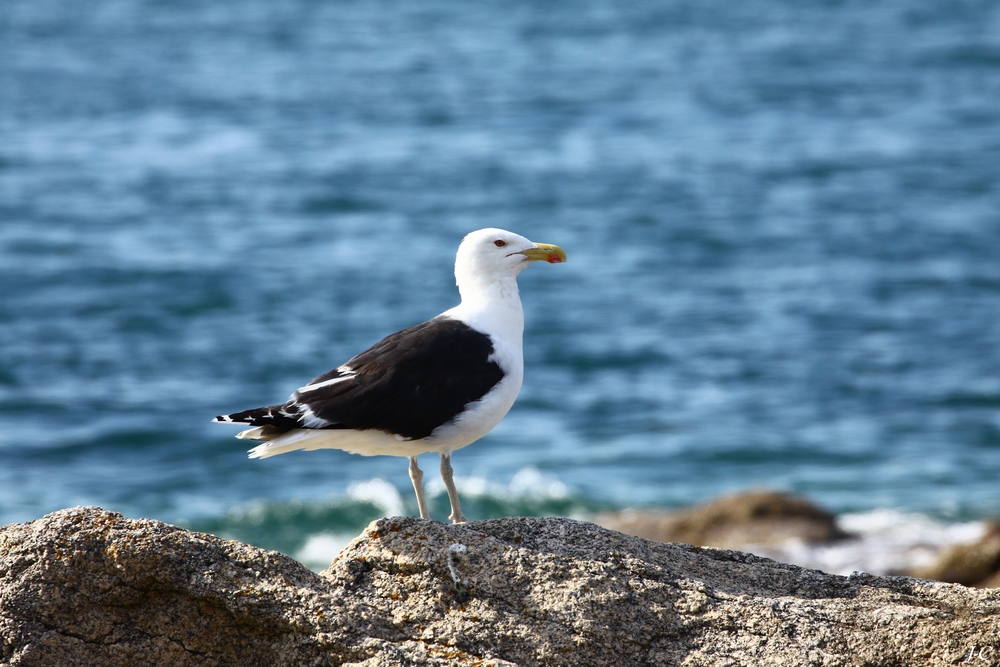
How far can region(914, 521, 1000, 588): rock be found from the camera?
41.7ft

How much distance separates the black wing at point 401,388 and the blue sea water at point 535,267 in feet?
35.5

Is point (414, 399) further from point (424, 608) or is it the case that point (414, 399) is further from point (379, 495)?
point (379, 495)

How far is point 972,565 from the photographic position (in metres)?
12.8

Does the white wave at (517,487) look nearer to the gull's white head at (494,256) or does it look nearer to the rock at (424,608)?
the gull's white head at (494,256)

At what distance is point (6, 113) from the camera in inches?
1548

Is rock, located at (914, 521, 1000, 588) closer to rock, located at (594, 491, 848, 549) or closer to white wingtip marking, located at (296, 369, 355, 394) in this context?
rock, located at (594, 491, 848, 549)

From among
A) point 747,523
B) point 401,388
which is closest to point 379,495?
point 747,523

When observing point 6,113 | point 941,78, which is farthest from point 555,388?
point 941,78

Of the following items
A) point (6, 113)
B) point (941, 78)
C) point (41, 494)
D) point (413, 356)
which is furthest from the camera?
point (941, 78)

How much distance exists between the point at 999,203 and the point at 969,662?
28.4 metres

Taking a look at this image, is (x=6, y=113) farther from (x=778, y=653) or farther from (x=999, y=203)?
(x=778, y=653)

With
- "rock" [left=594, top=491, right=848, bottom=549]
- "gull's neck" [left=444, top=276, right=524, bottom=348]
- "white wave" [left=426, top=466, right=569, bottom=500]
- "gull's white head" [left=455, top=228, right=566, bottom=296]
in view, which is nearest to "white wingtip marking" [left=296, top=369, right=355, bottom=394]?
"gull's neck" [left=444, top=276, right=524, bottom=348]

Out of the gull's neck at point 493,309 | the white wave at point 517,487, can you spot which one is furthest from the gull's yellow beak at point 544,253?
the white wave at point 517,487

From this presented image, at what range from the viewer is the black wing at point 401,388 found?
6242 millimetres
